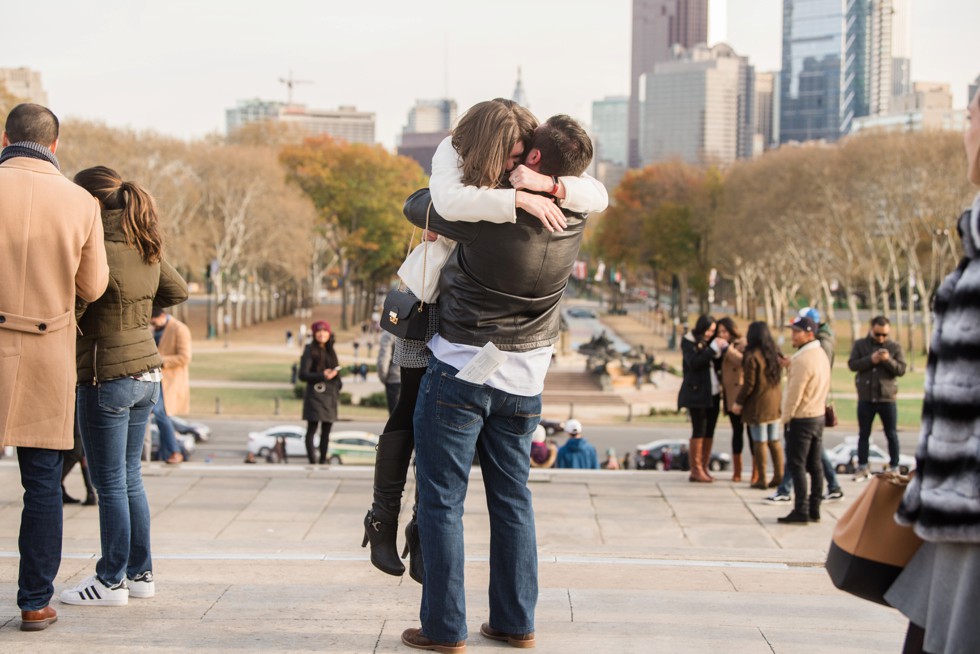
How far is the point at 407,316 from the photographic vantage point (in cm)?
433

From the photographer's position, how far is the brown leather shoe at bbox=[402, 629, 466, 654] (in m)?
4.22

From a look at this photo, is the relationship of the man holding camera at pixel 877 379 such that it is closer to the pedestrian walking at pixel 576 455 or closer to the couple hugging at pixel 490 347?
the pedestrian walking at pixel 576 455

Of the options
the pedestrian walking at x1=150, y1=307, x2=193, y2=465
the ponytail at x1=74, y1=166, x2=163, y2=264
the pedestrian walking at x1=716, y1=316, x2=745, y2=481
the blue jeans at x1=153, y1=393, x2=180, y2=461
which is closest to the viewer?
the ponytail at x1=74, y1=166, x2=163, y2=264

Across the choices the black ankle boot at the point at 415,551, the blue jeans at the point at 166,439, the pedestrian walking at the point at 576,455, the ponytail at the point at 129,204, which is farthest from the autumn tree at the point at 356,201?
the black ankle boot at the point at 415,551

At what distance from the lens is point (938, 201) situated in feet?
167

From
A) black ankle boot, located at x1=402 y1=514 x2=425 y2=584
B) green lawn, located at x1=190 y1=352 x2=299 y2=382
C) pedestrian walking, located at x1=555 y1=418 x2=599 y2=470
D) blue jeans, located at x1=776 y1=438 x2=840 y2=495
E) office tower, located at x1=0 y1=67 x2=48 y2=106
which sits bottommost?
green lawn, located at x1=190 y1=352 x2=299 y2=382

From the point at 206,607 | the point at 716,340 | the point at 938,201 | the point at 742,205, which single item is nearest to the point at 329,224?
the point at 742,205

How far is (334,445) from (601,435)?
10353 millimetres

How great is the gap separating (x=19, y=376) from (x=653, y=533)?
4791 millimetres

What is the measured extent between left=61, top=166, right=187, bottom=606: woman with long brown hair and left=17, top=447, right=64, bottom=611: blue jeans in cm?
36

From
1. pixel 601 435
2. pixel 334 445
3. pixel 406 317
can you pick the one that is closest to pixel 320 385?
pixel 406 317

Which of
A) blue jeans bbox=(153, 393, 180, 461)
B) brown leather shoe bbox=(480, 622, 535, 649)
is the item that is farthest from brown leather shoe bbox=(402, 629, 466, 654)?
blue jeans bbox=(153, 393, 180, 461)

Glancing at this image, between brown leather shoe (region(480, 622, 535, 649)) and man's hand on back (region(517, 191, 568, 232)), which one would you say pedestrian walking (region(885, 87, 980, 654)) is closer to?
man's hand on back (region(517, 191, 568, 232))

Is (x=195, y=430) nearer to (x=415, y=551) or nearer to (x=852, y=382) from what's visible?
(x=415, y=551)
